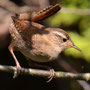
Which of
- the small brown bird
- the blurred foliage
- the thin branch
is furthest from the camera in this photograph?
the blurred foliage

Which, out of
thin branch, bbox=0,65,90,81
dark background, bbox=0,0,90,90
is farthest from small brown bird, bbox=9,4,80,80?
dark background, bbox=0,0,90,90

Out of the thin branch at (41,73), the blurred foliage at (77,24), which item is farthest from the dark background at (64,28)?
the thin branch at (41,73)

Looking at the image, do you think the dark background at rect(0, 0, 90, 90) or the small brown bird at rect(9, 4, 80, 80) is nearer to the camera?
the small brown bird at rect(9, 4, 80, 80)

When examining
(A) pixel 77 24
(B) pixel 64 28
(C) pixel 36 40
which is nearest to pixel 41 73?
(C) pixel 36 40

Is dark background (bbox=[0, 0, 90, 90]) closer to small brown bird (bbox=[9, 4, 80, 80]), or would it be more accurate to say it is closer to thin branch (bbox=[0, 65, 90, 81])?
small brown bird (bbox=[9, 4, 80, 80])

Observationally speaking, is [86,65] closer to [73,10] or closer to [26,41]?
[73,10]

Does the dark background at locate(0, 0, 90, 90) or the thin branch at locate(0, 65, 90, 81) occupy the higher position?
the dark background at locate(0, 0, 90, 90)
